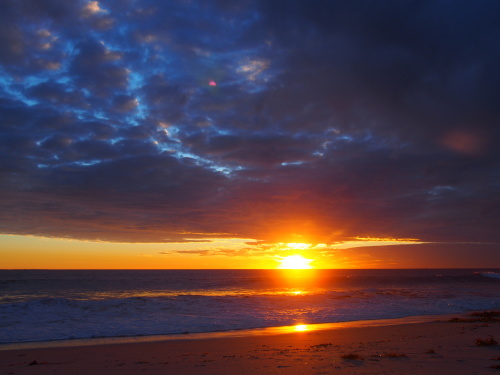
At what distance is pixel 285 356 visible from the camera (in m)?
11.4

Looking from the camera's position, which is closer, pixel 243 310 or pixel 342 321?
pixel 342 321

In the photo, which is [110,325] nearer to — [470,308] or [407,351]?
[407,351]

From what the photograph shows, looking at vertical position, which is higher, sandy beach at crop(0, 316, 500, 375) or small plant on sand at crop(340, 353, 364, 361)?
small plant on sand at crop(340, 353, 364, 361)

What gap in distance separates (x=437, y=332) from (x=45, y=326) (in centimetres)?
1928

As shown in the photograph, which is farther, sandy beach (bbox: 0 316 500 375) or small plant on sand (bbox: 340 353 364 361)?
small plant on sand (bbox: 340 353 364 361)

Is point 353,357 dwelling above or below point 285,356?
above

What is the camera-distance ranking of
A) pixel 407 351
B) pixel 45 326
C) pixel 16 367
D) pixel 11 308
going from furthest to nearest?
1. pixel 11 308
2. pixel 45 326
3. pixel 407 351
4. pixel 16 367

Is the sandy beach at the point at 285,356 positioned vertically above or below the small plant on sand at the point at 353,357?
below

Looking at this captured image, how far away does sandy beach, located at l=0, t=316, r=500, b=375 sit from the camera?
955cm

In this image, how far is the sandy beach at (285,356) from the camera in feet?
31.3

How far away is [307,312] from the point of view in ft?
86.1

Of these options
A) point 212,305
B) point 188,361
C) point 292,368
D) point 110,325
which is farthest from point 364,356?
point 212,305

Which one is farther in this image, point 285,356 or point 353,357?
point 285,356

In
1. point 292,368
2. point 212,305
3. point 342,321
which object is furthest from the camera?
point 212,305
